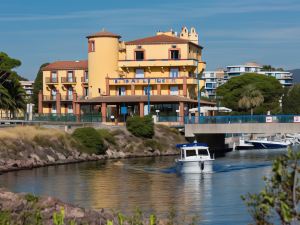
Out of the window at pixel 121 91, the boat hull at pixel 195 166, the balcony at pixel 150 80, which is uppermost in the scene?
the balcony at pixel 150 80

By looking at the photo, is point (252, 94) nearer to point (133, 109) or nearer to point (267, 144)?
point (267, 144)

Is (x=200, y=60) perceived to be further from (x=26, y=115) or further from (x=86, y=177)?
(x=86, y=177)

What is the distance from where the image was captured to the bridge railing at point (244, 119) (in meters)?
92.6

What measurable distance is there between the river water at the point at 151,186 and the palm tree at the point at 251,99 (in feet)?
209

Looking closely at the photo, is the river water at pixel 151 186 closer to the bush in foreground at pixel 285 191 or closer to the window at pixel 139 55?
the bush in foreground at pixel 285 191

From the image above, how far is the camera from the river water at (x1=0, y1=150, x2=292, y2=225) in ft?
142

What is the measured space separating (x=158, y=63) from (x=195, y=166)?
50.8 m

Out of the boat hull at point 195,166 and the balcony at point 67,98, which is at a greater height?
the balcony at point 67,98

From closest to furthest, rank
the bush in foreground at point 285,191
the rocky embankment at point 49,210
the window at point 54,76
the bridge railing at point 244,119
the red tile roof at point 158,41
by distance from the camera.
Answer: the bush in foreground at point 285,191 < the rocky embankment at point 49,210 < the bridge railing at point 244,119 < the red tile roof at point 158,41 < the window at point 54,76

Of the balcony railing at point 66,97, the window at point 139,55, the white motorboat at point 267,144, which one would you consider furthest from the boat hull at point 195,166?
the balcony railing at point 66,97

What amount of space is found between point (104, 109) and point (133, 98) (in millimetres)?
4633

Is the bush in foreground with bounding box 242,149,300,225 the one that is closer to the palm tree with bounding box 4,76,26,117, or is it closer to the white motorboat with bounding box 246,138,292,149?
the palm tree with bounding box 4,76,26,117

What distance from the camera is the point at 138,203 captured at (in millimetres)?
46344

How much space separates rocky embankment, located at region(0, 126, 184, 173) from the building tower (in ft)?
58.7
